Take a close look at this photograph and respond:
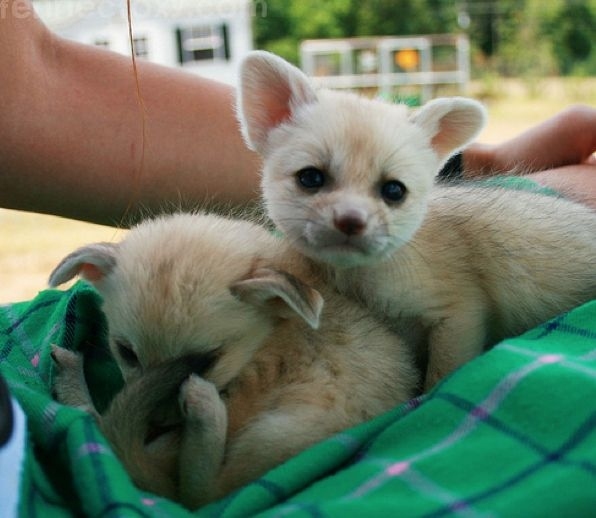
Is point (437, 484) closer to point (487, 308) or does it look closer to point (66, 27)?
point (487, 308)

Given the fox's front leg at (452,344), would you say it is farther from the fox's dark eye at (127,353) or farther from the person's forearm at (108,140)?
the person's forearm at (108,140)

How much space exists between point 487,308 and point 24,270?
15.4 feet

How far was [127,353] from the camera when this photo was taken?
1.27m

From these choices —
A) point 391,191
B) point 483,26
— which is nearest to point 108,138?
point 391,191

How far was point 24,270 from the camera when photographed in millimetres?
5586

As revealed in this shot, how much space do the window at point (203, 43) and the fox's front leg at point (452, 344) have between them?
1269 cm

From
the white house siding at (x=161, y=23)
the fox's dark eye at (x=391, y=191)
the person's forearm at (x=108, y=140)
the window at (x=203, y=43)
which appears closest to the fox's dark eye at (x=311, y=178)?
the fox's dark eye at (x=391, y=191)

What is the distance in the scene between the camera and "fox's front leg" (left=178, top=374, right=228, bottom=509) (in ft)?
3.59

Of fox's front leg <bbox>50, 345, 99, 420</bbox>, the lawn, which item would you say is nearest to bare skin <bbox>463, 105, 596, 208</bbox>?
the lawn

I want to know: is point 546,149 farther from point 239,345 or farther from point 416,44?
point 416,44

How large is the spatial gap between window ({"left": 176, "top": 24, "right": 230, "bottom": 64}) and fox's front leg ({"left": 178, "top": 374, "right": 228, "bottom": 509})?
13.0 m

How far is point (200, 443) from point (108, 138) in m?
1.10

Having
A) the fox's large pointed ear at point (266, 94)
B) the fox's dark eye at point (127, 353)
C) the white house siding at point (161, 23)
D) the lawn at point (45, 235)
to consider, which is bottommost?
the lawn at point (45, 235)

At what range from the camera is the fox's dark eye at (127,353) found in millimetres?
1251
